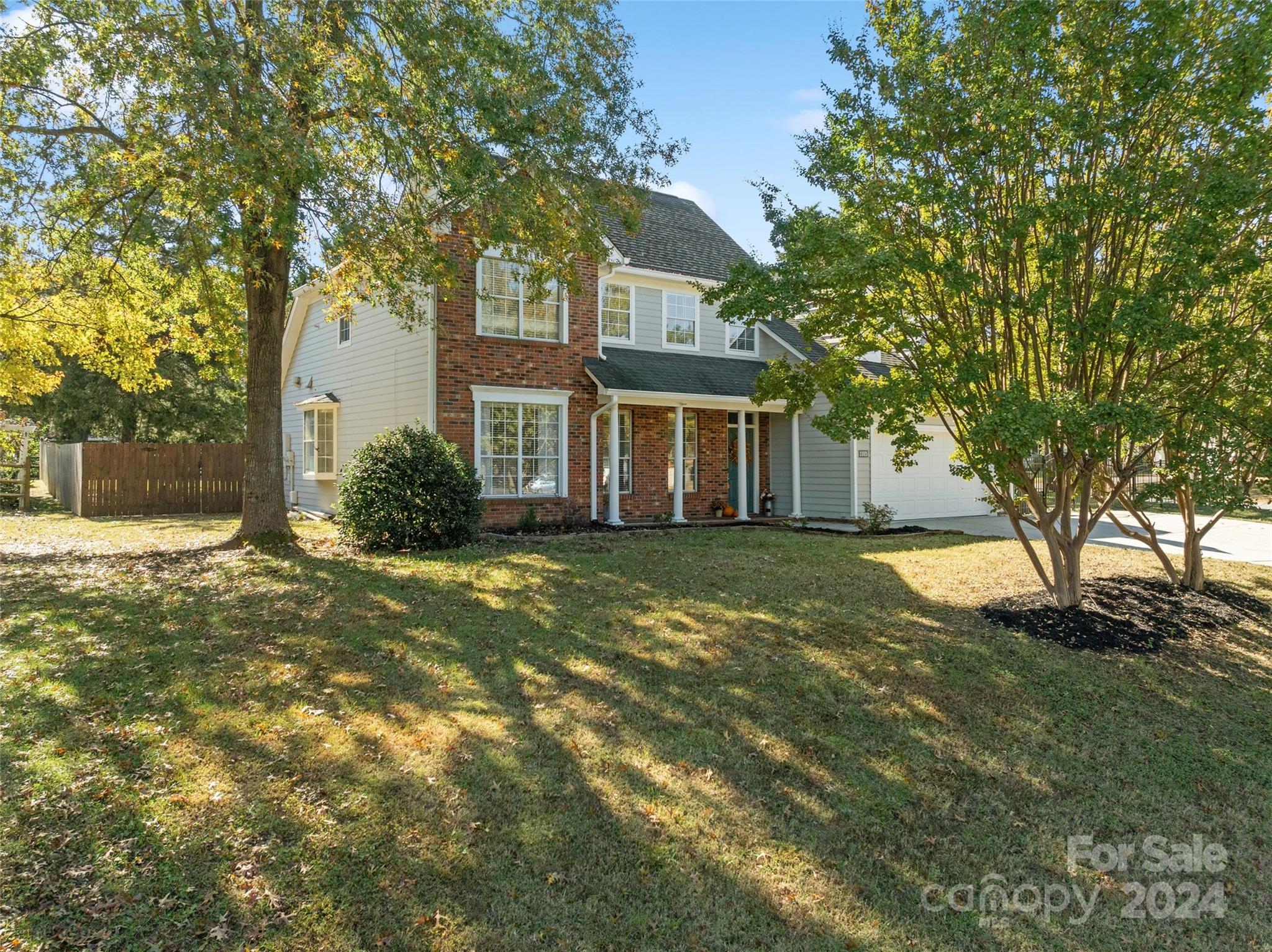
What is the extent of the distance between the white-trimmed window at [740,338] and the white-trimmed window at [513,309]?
16.6 ft

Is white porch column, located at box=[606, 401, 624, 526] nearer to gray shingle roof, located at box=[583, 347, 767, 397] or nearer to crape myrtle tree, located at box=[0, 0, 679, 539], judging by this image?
gray shingle roof, located at box=[583, 347, 767, 397]

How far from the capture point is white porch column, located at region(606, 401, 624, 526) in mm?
14656

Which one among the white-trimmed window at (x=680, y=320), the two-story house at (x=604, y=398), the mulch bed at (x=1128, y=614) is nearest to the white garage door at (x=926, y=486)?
the two-story house at (x=604, y=398)

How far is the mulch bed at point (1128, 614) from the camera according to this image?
7.29 meters

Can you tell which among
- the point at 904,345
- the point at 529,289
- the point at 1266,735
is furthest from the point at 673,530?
the point at 1266,735

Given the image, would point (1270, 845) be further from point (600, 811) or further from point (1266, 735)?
point (600, 811)

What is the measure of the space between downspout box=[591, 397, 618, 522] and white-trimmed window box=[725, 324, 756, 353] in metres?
4.85

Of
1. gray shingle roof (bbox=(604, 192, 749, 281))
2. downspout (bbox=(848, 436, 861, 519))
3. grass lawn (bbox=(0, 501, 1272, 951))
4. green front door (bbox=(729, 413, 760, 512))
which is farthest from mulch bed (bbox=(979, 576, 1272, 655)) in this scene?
gray shingle roof (bbox=(604, 192, 749, 281))

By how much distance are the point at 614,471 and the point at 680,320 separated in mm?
4665

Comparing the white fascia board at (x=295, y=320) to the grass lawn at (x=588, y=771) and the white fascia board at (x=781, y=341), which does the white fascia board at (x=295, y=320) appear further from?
the grass lawn at (x=588, y=771)

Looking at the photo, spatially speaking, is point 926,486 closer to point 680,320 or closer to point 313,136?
point 680,320

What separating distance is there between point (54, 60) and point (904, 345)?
10.3 m

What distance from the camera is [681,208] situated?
2058 cm

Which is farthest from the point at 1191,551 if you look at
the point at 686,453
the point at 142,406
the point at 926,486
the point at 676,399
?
the point at 142,406
